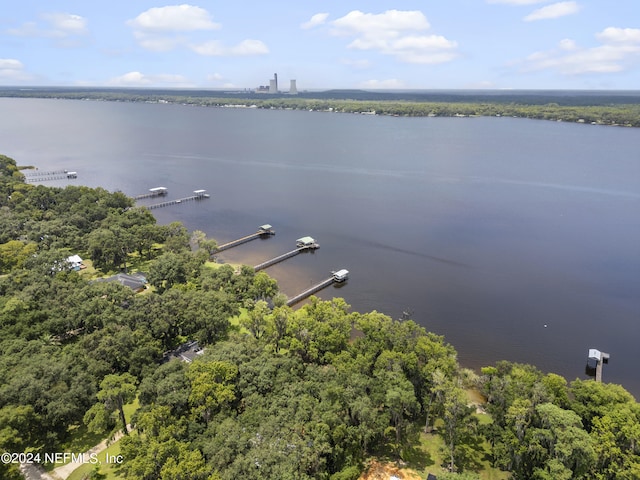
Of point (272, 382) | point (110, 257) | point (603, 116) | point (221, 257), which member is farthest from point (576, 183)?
point (603, 116)

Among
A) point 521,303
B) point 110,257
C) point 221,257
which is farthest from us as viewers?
point 221,257

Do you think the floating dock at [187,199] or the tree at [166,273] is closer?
the tree at [166,273]

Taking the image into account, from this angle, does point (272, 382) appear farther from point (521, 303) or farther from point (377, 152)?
point (377, 152)

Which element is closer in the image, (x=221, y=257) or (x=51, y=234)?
(x=51, y=234)

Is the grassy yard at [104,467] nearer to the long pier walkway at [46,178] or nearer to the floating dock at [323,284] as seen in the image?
the floating dock at [323,284]

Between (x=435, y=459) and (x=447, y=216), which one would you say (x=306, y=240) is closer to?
(x=447, y=216)

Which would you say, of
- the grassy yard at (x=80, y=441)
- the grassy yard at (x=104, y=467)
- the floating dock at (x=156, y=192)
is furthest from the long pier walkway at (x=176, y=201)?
the grassy yard at (x=104, y=467)
